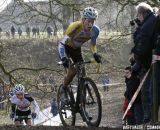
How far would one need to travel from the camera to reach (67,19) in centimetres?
1877

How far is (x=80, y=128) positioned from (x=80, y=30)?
6.36 ft

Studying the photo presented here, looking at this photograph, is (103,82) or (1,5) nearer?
(1,5)

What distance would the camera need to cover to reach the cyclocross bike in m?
8.18

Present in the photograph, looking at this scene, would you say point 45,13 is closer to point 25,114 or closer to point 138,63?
point 25,114

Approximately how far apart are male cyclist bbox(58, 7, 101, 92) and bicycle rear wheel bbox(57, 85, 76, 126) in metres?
0.40

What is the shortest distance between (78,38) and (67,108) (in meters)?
1.47

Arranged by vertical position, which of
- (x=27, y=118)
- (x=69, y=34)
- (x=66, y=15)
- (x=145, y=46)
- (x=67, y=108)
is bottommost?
(x=27, y=118)

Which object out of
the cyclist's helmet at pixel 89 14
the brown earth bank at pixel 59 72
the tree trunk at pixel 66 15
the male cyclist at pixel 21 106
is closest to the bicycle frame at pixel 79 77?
the brown earth bank at pixel 59 72

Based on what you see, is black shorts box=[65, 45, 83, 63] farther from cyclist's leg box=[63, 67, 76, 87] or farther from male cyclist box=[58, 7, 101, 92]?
cyclist's leg box=[63, 67, 76, 87]

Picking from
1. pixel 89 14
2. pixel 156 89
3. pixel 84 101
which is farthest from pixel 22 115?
pixel 156 89

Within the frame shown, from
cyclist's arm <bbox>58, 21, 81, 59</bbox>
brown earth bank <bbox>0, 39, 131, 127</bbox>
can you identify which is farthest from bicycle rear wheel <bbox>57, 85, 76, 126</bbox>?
cyclist's arm <bbox>58, 21, 81, 59</bbox>

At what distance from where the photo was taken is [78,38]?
352 inches

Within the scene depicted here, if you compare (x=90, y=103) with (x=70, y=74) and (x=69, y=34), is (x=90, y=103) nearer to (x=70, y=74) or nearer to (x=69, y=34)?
(x=70, y=74)

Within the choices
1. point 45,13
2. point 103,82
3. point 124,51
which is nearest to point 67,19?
point 45,13
